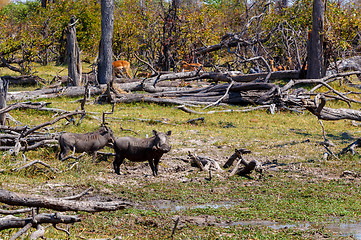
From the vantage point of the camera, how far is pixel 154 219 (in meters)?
6.12

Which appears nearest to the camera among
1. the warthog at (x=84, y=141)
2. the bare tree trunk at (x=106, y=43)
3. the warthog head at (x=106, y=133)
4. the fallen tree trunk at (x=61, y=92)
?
the warthog at (x=84, y=141)

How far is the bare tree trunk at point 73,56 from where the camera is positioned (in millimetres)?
18047

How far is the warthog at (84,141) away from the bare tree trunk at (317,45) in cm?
1215

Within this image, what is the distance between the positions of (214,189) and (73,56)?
39.5ft

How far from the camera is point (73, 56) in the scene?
60.0ft

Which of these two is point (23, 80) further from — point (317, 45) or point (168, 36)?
point (317, 45)

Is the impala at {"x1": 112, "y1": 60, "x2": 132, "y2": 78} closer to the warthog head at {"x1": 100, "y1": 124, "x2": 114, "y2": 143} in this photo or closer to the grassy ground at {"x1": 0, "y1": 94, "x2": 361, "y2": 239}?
the grassy ground at {"x1": 0, "y1": 94, "x2": 361, "y2": 239}

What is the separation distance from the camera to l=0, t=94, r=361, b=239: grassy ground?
5836 millimetres

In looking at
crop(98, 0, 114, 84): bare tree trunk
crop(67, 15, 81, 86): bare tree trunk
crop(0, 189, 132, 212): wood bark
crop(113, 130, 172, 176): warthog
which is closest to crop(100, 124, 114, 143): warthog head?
crop(113, 130, 172, 176): warthog

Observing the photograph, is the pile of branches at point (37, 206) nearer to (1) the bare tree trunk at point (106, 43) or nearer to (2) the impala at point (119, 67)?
(1) the bare tree trunk at point (106, 43)

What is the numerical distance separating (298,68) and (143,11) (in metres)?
9.92

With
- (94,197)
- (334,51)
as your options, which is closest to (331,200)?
(94,197)

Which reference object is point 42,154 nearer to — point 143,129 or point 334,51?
point 143,129

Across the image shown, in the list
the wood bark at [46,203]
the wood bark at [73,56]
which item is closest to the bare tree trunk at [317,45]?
the wood bark at [73,56]
